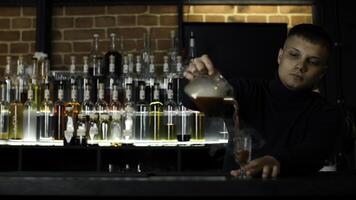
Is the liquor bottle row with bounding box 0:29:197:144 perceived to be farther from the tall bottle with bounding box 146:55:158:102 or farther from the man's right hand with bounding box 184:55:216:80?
the man's right hand with bounding box 184:55:216:80

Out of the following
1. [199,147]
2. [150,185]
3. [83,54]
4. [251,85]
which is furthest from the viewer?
[83,54]

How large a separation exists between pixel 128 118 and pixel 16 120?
2.02ft

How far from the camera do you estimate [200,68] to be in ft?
4.58

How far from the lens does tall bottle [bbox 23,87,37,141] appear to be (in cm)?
310

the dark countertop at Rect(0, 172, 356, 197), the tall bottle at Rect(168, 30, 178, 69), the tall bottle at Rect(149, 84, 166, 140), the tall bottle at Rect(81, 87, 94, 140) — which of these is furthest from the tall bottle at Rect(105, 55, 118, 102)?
the dark countertop at Rect(0, 172, 356, 197)

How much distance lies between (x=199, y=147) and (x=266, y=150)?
1.28 meters

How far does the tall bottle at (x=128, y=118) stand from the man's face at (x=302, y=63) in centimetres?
143

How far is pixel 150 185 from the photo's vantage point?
1.14 m

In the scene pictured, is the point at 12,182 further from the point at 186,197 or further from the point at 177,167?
the point at 177,167

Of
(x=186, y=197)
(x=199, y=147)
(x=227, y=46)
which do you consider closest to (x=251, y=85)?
(x=186, y=197)

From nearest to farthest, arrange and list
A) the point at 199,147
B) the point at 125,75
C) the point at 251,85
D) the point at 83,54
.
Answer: the point at 251,85 < the point at 199,147 < the point at 125,75 < the point at 83,54

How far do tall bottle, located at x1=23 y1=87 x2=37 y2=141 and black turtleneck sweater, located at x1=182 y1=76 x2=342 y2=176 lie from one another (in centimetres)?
159

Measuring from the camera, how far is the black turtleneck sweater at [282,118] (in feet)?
5.43

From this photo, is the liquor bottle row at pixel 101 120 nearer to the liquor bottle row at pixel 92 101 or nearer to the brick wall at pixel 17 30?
the liquor bottle row at pixel 92 101
